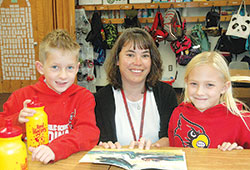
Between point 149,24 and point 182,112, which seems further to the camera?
point 149,24

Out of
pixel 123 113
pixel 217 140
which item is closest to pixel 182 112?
pixel 217 140

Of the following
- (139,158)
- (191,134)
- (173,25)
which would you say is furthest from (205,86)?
(173,25)

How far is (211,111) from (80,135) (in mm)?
733

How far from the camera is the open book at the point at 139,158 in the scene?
0.88m

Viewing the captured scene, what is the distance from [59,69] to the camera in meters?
1.30

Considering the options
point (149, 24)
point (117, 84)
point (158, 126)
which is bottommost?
point (158, 126)

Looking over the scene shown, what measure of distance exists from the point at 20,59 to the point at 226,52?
4.10 meters

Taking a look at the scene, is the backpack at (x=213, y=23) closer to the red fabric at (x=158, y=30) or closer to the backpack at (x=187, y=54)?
the backpack at (x=187, y=54)

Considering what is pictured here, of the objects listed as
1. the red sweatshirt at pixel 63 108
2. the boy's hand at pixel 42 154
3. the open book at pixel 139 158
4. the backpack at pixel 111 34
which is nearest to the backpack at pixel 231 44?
the backpack at pixel 111 34

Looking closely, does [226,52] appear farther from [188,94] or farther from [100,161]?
[100,161]

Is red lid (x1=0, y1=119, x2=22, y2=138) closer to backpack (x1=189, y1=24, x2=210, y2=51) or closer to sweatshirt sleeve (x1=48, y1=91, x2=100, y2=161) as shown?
sweatshirt sleeve (x1=48, y1=91, x2=100, y2=161)

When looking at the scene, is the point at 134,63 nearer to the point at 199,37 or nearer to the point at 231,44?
the point at 199,37

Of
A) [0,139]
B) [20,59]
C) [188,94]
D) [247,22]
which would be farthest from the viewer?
[20,59]

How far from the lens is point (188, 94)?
1.41 meters
